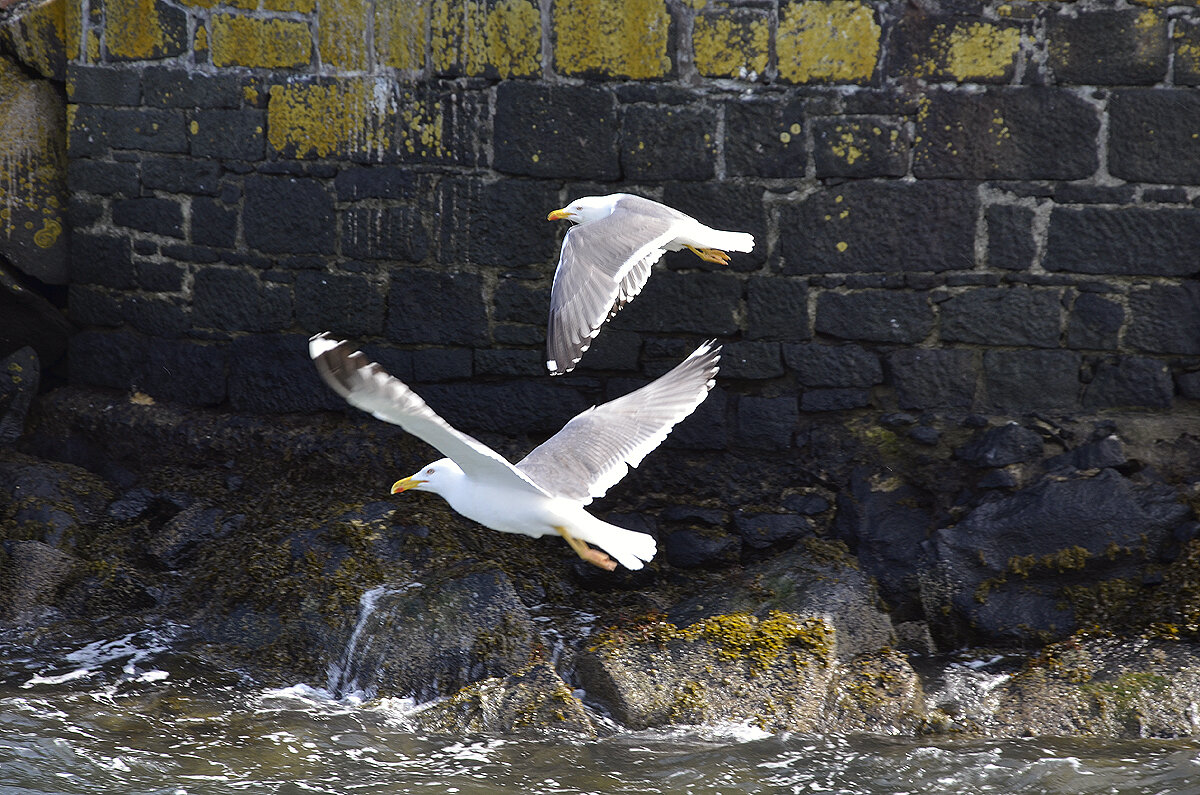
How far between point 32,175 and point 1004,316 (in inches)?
172

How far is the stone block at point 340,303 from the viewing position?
18.2 ft

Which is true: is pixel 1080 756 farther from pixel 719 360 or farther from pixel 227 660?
pixel 227 660

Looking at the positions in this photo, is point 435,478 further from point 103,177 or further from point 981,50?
point 981,50

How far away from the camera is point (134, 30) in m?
5.66

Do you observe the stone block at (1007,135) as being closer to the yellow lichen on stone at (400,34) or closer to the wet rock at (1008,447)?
the wet rock at (1008,447)

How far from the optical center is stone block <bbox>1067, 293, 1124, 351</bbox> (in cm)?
504

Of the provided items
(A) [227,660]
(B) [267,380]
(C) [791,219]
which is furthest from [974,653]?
(B) [267,380]

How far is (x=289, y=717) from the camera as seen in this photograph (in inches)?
170

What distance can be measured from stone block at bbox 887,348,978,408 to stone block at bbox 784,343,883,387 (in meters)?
0.09

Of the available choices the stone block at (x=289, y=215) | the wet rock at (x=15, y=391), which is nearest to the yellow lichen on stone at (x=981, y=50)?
the stone block at (x=289, y=215)

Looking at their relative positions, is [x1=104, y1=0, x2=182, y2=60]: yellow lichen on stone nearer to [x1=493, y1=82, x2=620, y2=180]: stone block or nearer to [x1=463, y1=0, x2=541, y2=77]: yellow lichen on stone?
[x1=463, y1=0, x2=541, y2=77]: yellow lichen on stone

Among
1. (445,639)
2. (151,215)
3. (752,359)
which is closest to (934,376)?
(752,359)

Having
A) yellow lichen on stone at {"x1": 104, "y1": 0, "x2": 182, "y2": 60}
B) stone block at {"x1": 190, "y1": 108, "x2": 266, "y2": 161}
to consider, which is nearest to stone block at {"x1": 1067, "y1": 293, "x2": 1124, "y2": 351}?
stone block at {"x1": 190, "y1": 108, "x2": 266, "y2": 161}

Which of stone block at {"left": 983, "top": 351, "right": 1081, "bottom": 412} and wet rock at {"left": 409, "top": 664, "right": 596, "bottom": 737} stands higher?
stone block at {"left": 983, "top": 351, "right": 1081, "bottom": 412}
